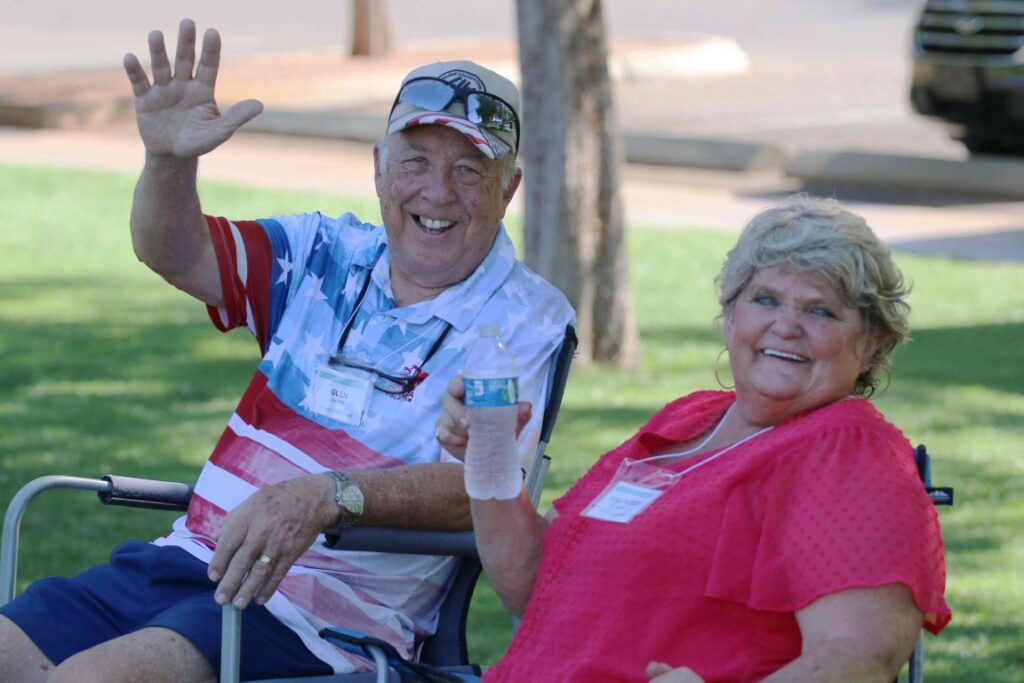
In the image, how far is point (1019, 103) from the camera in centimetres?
1337

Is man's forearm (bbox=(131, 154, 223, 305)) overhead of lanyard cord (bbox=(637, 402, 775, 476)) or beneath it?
overhead

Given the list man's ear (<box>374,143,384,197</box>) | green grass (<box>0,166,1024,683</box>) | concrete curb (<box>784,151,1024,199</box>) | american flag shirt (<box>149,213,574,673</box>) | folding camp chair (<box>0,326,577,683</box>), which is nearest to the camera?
folding camp chair (<box>0,326,577,683</box>)

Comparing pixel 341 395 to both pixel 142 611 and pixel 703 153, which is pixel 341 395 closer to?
pixel 142 611

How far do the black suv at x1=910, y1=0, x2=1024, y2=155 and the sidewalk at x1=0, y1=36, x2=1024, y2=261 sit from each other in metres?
0.61

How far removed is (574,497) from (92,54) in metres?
22.1

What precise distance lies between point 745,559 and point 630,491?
330 millimetres

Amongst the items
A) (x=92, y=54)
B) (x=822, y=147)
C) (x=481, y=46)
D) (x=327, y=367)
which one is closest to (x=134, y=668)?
(x=327, y=367)

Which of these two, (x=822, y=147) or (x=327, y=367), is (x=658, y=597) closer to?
(x=327, y=367)

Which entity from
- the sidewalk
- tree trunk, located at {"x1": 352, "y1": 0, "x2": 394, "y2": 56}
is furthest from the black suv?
tree trunk, located at {"x1": 352, "y1": 0, "x2": 394, "y2": 56}

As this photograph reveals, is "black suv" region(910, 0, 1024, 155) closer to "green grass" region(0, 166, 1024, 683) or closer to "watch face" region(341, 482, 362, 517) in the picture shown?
"green grass" region(0, 166, 1024, 683)

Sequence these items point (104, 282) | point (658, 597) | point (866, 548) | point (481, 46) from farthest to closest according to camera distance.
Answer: point (481, 46) < point (104, 282) < point (658, 597) < point (866, 548)

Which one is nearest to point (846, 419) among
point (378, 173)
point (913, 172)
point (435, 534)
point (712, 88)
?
point (435, 534)

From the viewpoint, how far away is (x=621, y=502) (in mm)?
2969

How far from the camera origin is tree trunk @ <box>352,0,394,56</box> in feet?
67.8
